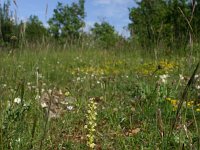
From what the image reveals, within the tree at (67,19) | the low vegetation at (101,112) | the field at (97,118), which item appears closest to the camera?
the low vegetation at (101,112)

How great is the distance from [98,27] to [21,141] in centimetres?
4008

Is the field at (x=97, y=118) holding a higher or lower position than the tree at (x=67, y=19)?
lower

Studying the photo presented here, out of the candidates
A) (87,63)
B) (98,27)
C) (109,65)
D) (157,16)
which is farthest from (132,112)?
(98,27)

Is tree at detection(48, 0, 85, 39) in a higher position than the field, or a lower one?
higher

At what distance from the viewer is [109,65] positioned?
9.28 metres

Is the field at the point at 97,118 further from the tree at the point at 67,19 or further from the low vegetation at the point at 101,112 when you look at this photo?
the tree at the point at 67,19

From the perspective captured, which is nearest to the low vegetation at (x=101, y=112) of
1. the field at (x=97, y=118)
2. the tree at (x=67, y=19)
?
the field at (x=97, y=118)

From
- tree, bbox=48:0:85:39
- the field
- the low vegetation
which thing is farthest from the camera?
tree, bbox=48:0:85:39

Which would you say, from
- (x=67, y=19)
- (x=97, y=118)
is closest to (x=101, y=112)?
(x=97, y=118)

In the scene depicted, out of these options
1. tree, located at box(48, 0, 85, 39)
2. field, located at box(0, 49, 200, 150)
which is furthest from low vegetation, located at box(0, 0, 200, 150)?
tree, located at box(48, 0, 85, 39)

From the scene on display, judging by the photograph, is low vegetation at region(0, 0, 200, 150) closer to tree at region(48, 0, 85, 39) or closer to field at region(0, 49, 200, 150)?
field at region(0, 49, 200, 150)

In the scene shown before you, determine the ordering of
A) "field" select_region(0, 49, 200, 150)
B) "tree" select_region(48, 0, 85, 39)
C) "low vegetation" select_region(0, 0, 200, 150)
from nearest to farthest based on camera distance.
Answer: "low vegetation" select_region(0, 0, 200, 150), "field" select_region(0, 49, 200, 150), "tree" select_region(48, 0, 85, 39)

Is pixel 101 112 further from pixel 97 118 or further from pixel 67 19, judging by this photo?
pixel 67 19

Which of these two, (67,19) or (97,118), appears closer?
(97,118)
